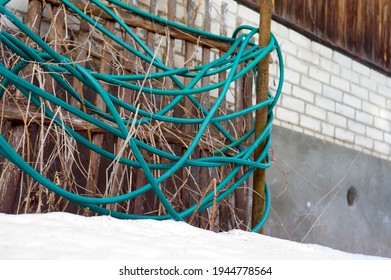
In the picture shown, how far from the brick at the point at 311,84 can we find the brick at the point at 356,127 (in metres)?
0.51

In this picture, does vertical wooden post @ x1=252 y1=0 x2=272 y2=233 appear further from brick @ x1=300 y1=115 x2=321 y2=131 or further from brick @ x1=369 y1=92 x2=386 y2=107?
brick @ x1=369 y1=92 x2=386 y2=107

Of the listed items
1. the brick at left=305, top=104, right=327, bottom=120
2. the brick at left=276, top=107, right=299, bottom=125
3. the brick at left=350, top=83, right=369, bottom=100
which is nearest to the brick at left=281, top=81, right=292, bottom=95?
the brick at left=276, top=107, right=299, bottom=125

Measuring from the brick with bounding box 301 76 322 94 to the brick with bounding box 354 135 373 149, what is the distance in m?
0.65

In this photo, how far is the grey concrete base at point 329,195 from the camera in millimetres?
4051

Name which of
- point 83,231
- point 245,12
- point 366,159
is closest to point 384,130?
point 366,159

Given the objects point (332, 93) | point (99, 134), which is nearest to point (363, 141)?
point (332, 93)

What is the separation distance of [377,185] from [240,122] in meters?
2.68

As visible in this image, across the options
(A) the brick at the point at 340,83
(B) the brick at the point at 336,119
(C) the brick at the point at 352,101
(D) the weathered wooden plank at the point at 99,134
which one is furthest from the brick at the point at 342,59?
(D) the weathered wooden plank at the point at 99,134

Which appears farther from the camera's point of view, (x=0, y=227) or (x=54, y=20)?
(x=54, y=20)

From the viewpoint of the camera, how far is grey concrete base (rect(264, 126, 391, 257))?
13.3 ft

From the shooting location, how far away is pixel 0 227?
3.84 ft

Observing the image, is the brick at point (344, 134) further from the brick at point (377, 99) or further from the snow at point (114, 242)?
the snow at point (114, 242)

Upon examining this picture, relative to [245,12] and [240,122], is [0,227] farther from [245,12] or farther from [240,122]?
[245,12]

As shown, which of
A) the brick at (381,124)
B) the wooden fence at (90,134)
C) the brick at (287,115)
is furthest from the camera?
the brick at (381,124)
